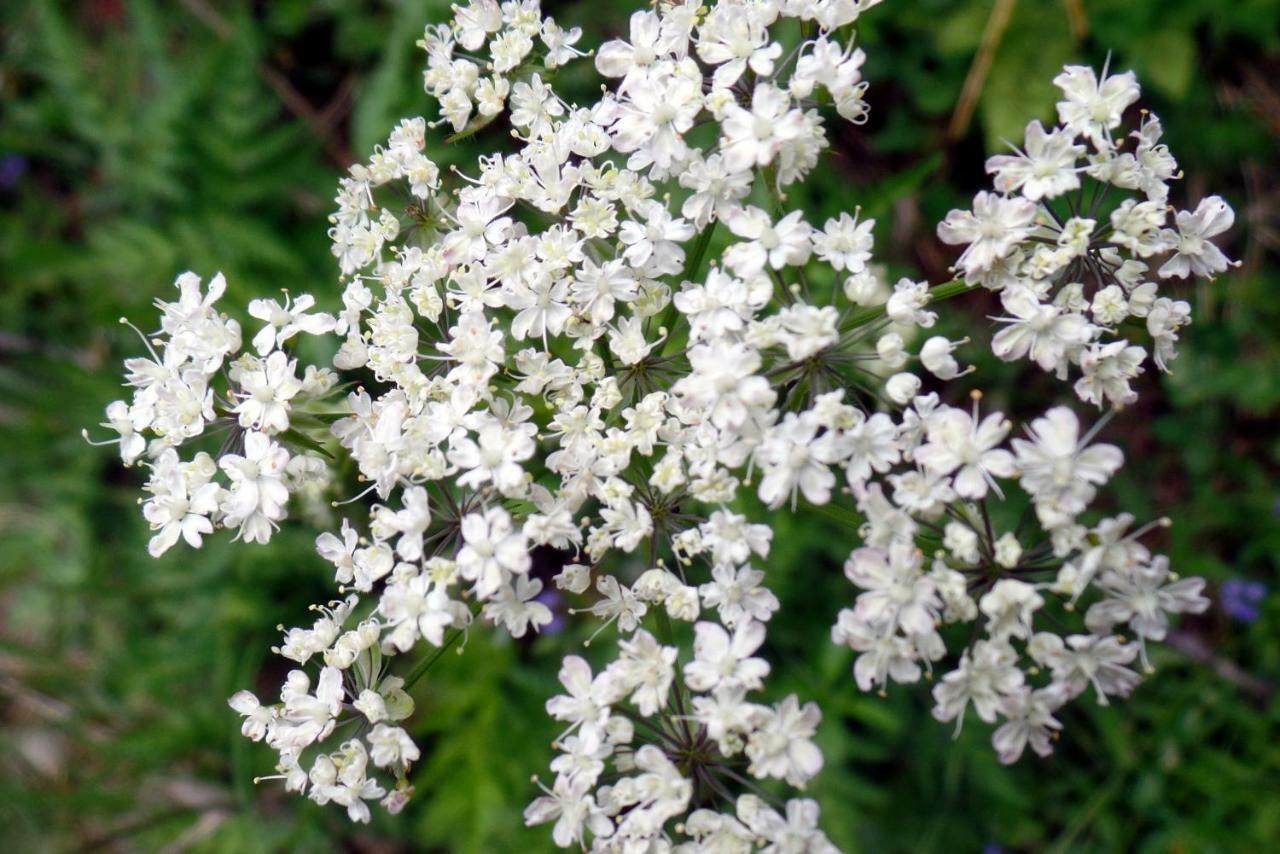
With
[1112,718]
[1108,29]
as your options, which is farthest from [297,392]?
[1108,29]

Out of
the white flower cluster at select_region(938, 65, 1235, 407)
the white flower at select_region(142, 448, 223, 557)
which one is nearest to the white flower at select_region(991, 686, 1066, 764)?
the white flower cluster at select_region(938, 65, 1235, 407)

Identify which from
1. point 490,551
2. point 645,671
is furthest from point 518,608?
point 645,671

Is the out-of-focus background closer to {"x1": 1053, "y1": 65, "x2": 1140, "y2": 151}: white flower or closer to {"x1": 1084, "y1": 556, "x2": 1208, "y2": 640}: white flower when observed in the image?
{"x1": 1053, "y1": 65, "x2": 1140, "y2": 151}: white flower

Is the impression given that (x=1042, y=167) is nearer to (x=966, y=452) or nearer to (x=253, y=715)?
(x=966, y=452)

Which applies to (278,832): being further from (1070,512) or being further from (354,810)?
(1070,512)

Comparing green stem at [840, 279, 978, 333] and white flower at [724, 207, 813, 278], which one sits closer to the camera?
white flower at [724, 207, 813, 278]
